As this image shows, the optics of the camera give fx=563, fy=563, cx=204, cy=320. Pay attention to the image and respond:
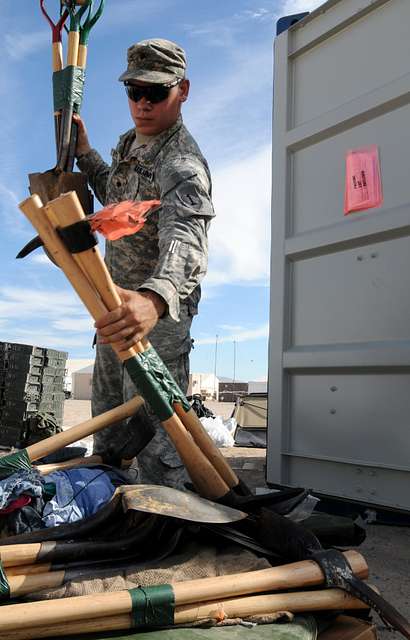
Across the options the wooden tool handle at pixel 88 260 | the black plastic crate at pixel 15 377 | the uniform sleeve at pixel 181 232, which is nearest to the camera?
the wooden tool handle at pixel 88 260

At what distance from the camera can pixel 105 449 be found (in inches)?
78.7

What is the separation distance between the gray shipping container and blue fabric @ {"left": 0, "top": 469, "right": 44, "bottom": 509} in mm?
1605

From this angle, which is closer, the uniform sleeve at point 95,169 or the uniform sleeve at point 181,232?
the uniform sleeve at point 181,232

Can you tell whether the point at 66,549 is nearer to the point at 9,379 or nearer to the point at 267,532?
the point at 267,532

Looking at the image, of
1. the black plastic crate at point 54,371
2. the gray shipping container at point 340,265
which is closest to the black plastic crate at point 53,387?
the black plastic crate at point 54,371

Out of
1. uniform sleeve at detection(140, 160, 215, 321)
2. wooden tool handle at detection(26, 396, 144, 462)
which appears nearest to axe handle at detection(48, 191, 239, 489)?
uniform sleeve at detection(140, 160, 215, 321)

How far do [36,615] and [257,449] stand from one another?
4.76 metres

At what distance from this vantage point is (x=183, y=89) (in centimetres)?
223

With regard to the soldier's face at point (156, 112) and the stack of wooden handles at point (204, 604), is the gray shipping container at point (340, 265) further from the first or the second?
the stack of wooden handles at point (204, 604)

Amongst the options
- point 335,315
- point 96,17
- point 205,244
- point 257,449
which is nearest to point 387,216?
point 335,315

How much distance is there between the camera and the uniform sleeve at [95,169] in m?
2.52

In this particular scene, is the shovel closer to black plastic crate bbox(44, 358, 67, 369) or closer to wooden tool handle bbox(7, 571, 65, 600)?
wooden tool handle bbox(7, 571, 65, 600)

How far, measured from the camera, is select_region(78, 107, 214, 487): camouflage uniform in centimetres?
175

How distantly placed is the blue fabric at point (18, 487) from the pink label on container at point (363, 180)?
1.90 metres
